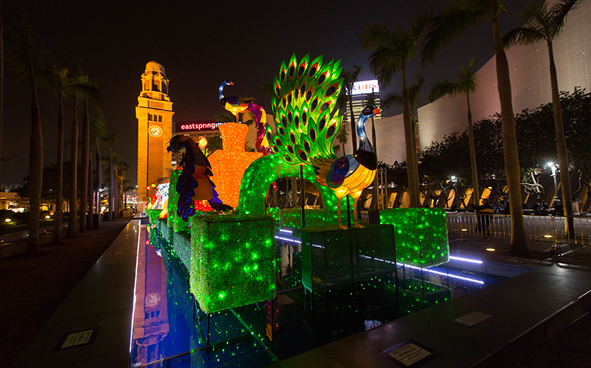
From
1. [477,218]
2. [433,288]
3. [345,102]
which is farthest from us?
[345,102]

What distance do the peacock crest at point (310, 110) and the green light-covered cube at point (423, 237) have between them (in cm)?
212

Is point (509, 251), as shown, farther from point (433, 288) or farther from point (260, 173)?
point (260, 173)

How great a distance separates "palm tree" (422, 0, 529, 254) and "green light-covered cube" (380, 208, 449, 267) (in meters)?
2.91

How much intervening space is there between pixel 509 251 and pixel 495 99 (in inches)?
1147

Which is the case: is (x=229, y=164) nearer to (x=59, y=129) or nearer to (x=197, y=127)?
(x=59, y=129)

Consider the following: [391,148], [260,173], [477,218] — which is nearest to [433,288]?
[260,173]

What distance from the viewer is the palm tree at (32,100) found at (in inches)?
334

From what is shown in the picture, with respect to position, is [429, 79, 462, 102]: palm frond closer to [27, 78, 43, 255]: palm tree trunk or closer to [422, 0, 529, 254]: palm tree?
[422, 0, 529, 254]: palm tree

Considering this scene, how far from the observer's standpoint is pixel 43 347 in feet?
8.64

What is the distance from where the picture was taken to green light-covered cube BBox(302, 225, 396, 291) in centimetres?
398

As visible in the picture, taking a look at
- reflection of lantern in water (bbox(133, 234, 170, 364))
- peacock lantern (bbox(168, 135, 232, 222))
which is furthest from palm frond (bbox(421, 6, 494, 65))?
reflection of lantern in water (bbox(133, 234, 170, 364))

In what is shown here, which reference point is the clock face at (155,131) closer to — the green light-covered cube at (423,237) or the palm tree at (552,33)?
the palm tree at (552,33)

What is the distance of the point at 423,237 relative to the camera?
207 inches

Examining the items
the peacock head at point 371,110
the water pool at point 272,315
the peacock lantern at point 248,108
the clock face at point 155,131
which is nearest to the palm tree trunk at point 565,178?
the water pool at point 272,315
